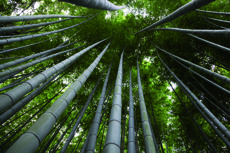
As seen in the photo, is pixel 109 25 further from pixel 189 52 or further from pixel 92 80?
pixel 189 52

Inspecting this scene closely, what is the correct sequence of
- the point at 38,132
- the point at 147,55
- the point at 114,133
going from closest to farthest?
the point at 38,132 < the point at 114,133 < the point at 147,55

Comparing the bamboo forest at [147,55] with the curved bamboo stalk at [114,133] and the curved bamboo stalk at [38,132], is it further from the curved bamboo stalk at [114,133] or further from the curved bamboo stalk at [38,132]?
the curved bamboo stalk at [38,132]

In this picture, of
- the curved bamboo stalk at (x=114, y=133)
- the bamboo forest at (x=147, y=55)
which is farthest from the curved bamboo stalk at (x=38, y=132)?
the bamboo forest at (x=147, y=55)

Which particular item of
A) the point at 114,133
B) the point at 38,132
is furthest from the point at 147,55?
the point at 38,132

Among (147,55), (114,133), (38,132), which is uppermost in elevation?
(147,55)

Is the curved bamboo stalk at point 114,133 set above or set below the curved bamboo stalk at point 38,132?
below

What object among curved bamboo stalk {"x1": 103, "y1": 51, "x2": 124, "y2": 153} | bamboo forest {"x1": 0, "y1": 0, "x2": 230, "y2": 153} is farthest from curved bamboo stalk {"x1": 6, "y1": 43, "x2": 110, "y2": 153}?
bamboo forest {"x1": 0, "y1": 0, "x2": 230, "y2": 153}

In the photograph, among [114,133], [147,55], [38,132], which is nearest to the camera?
[38,132]

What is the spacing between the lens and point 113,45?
5.99m

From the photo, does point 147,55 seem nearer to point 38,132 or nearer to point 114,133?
point 114,133

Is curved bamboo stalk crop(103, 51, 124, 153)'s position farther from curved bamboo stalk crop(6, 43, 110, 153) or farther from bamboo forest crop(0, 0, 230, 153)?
bamboo forest crop(0, 0, 230, 153)

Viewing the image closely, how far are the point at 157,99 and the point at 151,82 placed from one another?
0.89m

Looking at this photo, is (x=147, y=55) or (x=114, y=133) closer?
(x=114, y=133)

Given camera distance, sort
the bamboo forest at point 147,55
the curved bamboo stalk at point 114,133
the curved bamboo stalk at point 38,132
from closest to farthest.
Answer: the curved bamboo stalk at point 38,132, the curved bamboo stalk at point 114,133, the bamboo forest at point 147,55
